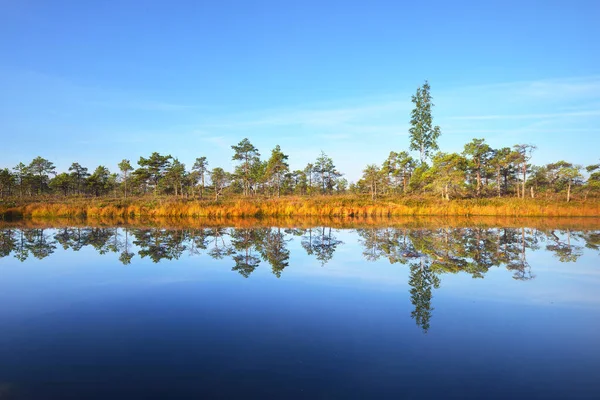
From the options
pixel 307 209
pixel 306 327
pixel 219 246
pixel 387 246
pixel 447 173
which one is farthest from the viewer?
pixel 447 173

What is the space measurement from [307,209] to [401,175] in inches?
A: 1002

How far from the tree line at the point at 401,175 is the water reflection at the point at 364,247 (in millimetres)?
20271

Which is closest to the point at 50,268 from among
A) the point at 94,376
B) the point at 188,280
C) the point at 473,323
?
the point at 188,280

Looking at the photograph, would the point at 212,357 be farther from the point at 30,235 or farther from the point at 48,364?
the point at 30,235

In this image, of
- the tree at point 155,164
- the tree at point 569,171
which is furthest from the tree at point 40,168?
the tree at point 569,171

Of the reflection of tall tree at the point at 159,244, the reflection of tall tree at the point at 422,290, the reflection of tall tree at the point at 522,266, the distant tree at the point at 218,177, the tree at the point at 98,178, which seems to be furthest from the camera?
the tree at the point at 98,178

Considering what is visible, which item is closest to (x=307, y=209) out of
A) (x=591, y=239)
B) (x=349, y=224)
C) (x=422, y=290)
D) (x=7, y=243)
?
(x=349, y=224)

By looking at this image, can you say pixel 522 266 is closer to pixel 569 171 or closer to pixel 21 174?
pixel 569 171

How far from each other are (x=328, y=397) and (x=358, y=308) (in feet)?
A: 10.4

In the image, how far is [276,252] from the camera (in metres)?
13.1

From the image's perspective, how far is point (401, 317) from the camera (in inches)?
235

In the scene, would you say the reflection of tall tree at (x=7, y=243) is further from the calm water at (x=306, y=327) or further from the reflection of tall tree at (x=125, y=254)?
the reflection of tall tree at (x=125, y=254)

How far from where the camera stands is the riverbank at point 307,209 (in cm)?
2912

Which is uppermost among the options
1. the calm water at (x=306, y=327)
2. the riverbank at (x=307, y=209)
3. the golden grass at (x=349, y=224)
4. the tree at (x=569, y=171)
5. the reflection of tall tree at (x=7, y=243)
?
the tree at (x=569, y=171)
